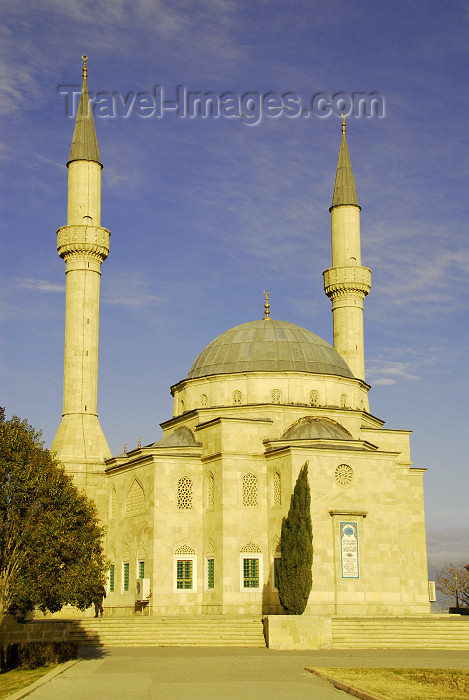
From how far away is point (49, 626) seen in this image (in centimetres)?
2472

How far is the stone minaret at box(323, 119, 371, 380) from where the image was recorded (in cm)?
4175

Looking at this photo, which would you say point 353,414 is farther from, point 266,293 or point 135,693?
point 135,693

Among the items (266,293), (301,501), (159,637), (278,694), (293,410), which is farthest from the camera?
(266,293)

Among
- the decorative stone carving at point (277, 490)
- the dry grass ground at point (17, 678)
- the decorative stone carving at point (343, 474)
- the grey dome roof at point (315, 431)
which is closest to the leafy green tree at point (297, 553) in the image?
the decorative stone carving at point (343, 474)

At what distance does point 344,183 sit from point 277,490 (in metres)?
17.8

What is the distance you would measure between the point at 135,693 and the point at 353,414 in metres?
23.3

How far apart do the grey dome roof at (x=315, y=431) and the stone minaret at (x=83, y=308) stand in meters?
7.83

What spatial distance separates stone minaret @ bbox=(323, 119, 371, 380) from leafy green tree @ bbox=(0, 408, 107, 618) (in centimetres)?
2358

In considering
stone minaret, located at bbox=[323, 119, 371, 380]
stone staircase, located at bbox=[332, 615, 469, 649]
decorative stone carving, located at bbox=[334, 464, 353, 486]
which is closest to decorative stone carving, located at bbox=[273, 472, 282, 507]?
decorative stone carving, located at bbox=[334, 464, 353, 486]

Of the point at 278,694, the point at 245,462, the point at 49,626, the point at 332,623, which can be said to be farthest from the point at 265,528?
the point at 278,694

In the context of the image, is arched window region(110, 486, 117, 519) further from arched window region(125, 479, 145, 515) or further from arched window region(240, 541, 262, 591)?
arched window region(240, 541, 262, 591)

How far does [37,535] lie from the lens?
60.1 feet

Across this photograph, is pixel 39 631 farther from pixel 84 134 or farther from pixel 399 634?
pixel 84 134

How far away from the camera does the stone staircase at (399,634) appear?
23469 mm
